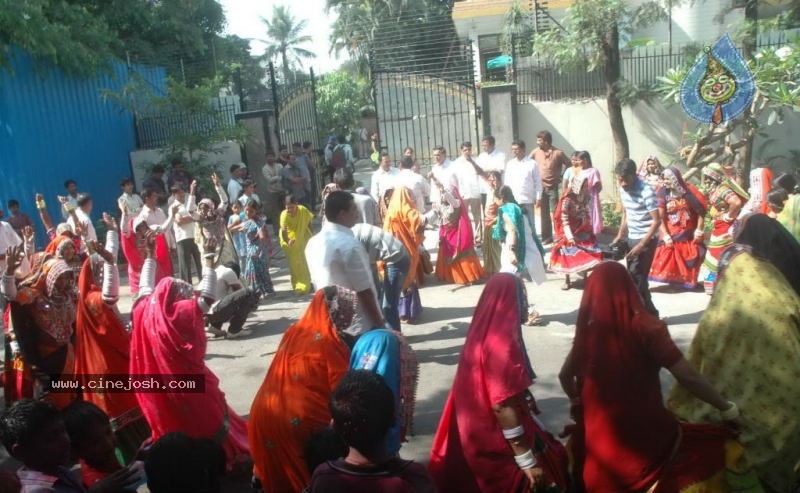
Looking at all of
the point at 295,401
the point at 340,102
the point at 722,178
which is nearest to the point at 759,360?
the point at 295,401

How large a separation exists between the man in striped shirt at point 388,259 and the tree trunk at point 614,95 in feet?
23.7

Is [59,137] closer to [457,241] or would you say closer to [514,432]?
[457,241]

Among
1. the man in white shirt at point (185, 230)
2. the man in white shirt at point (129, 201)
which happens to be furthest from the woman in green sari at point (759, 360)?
the man in white shirt at point (129, 201)

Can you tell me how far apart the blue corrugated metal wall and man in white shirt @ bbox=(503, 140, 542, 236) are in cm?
817

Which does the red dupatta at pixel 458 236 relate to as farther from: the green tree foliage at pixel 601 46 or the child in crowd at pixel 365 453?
the child in crowd at pixel 365 453

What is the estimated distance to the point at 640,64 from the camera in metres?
13.6

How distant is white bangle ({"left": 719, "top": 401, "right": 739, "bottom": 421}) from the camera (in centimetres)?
318

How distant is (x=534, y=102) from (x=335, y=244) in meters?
9.78

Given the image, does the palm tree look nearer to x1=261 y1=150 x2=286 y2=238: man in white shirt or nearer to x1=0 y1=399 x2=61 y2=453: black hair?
x1=261 y1=150 x2=286 y2=238: man in white shirt

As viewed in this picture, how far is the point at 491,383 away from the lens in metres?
3.16

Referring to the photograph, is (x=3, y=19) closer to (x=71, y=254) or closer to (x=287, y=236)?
(x=287, y=236)

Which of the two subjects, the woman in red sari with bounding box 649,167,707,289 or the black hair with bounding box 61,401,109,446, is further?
the woman in red sari with bounding box 649,167,707,289

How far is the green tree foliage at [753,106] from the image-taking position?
11320 millimetres

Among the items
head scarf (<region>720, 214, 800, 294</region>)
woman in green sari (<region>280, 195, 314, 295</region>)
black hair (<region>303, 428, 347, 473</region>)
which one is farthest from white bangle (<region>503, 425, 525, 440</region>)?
woman in green sari (<region>280, 195, 314, 295</region>)
